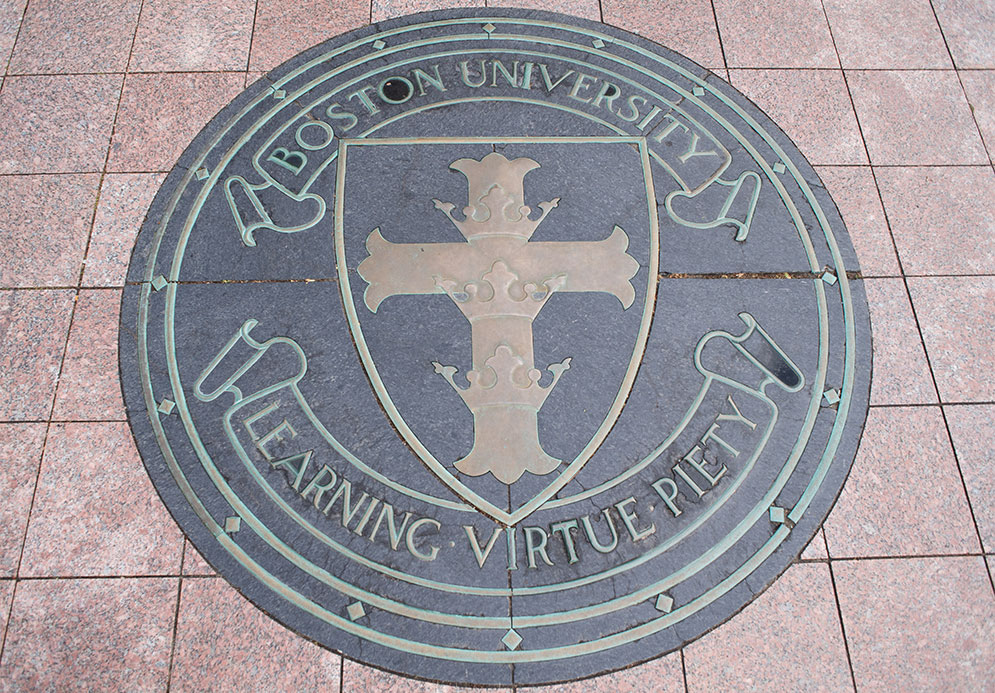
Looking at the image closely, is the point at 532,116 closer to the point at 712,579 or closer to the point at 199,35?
the point at 199,35

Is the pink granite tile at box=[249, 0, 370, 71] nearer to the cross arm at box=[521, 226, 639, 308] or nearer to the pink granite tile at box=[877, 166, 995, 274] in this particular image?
the cross arm at box=[521, 226, 639, 308]

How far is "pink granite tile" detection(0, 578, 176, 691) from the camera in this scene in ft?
7.29

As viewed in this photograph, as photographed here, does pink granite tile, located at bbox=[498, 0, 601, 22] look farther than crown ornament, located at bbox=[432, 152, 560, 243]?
Yes

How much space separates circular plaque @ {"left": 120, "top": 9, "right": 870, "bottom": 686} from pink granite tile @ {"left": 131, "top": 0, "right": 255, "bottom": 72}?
311mm

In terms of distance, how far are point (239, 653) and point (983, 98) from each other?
3.80m

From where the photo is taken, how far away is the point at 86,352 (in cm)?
264

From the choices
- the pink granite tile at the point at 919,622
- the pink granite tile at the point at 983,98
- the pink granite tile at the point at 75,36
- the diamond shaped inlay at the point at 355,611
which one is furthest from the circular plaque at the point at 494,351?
the pink granite tile at the point at 983,98

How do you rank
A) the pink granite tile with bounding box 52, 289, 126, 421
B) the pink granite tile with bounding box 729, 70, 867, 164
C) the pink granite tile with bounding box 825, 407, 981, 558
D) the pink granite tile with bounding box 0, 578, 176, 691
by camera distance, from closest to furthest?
the pink granite tile with bounding box 0, 578, 176, 691 < the pink granite tile with bounding box 825, 407, 981, 558 < the pink granite tile with bounding box 52, 289, 126, 421 < the pink granite tile with bounding box 729, 70, 867, 164

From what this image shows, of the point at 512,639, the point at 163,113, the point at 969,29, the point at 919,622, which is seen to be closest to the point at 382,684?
the point at 512,639

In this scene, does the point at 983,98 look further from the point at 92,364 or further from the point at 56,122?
the point at 56,122

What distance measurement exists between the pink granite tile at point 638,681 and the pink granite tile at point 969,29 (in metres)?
3.02

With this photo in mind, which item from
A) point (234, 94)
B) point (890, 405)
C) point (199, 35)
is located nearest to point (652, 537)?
point (890, 405)

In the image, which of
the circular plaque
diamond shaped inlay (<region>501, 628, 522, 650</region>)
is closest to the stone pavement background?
the circular plaque

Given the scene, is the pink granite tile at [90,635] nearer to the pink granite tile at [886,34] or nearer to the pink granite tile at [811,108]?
the pink granite tile at [811,108]
